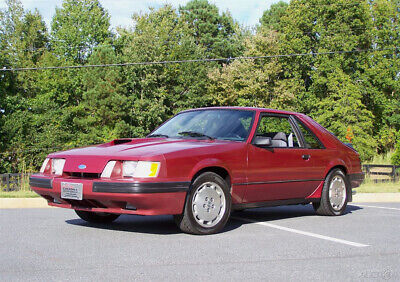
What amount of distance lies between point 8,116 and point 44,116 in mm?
3311

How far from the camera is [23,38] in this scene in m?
60.5

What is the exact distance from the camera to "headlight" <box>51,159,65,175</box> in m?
6.69

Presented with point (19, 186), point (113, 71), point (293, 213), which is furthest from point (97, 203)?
point (113, 71)

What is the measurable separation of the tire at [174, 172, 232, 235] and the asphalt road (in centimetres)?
15

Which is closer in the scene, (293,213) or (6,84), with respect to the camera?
(293,213)

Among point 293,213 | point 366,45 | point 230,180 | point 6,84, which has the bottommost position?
point 293,213

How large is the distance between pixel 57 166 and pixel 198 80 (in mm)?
45972

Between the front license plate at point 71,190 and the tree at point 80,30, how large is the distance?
52.3 meters

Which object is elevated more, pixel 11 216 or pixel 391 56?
pixel 391 56

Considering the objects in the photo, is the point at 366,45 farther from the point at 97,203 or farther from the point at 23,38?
the point at 97,203

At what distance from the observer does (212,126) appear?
24.4 ft

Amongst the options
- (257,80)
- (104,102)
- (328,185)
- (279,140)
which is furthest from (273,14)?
(279,140)

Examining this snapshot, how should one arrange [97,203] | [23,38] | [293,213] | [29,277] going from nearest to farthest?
[29,277]
[97,203]
[293,213]
[23,38]

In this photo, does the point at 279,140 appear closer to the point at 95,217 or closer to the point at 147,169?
the point at 147,169
